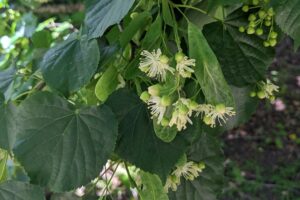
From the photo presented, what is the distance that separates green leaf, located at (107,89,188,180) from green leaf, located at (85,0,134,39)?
6.3 inches

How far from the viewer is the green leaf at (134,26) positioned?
2.67ft

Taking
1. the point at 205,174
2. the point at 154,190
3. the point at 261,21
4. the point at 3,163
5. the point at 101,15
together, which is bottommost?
the point at 205,174

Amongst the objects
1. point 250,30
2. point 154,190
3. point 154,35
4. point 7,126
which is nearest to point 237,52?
point 250,30

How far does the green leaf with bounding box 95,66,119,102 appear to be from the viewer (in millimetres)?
895

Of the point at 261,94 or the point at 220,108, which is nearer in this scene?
the point at 220,108

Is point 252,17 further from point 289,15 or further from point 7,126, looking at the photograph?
point 7,126

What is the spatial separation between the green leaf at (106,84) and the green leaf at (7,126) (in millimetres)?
176

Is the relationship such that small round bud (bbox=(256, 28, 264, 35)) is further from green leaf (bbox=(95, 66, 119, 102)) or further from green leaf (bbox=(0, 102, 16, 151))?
green leaf (bbox=(0, 102, 16, 151))

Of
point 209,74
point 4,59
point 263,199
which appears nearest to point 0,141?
point 209,74

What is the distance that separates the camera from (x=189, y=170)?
988 millimetres

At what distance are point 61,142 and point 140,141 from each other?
147 millimetres

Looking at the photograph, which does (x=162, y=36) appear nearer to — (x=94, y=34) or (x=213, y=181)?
(x=94, y=34)

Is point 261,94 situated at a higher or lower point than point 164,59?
lower

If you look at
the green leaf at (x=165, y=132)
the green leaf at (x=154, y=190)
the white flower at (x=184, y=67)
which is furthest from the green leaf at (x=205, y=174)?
the white flower at (x=184, y=67)
